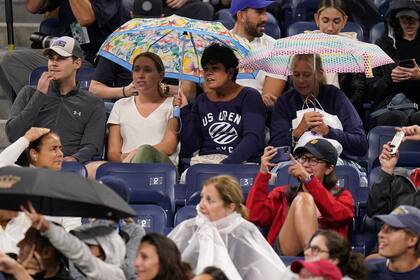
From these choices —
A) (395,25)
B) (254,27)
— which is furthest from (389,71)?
(254,27)

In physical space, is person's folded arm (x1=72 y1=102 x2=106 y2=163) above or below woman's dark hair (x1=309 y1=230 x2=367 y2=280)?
below

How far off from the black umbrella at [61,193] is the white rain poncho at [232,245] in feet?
3.09

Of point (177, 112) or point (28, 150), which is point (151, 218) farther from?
point (177, 112)

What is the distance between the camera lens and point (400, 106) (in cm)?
1180

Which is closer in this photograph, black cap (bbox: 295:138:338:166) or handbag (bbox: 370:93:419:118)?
black cap (bbox: 295:138:338:166)

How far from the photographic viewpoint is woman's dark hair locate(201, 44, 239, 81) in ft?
36.9

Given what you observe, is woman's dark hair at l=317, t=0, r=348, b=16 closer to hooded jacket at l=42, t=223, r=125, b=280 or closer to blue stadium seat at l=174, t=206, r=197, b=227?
blue stadium seat at l=174, t=206, r=197, b=227

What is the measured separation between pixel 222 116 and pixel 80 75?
1.91m

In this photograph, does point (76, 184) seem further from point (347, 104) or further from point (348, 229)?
point (347, 104)

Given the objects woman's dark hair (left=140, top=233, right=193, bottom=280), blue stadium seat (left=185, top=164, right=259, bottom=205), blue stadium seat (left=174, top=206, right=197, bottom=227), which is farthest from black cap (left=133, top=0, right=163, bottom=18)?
woman's dark hair (left=140, top=233, right=193, bottom=280)

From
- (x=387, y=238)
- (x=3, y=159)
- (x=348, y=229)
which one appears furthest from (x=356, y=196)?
(x=3, y=159)

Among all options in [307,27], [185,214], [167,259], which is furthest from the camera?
[307,27]

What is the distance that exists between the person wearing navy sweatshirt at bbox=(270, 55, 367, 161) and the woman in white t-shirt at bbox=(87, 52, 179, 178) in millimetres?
790

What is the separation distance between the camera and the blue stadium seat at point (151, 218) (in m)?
9.57
